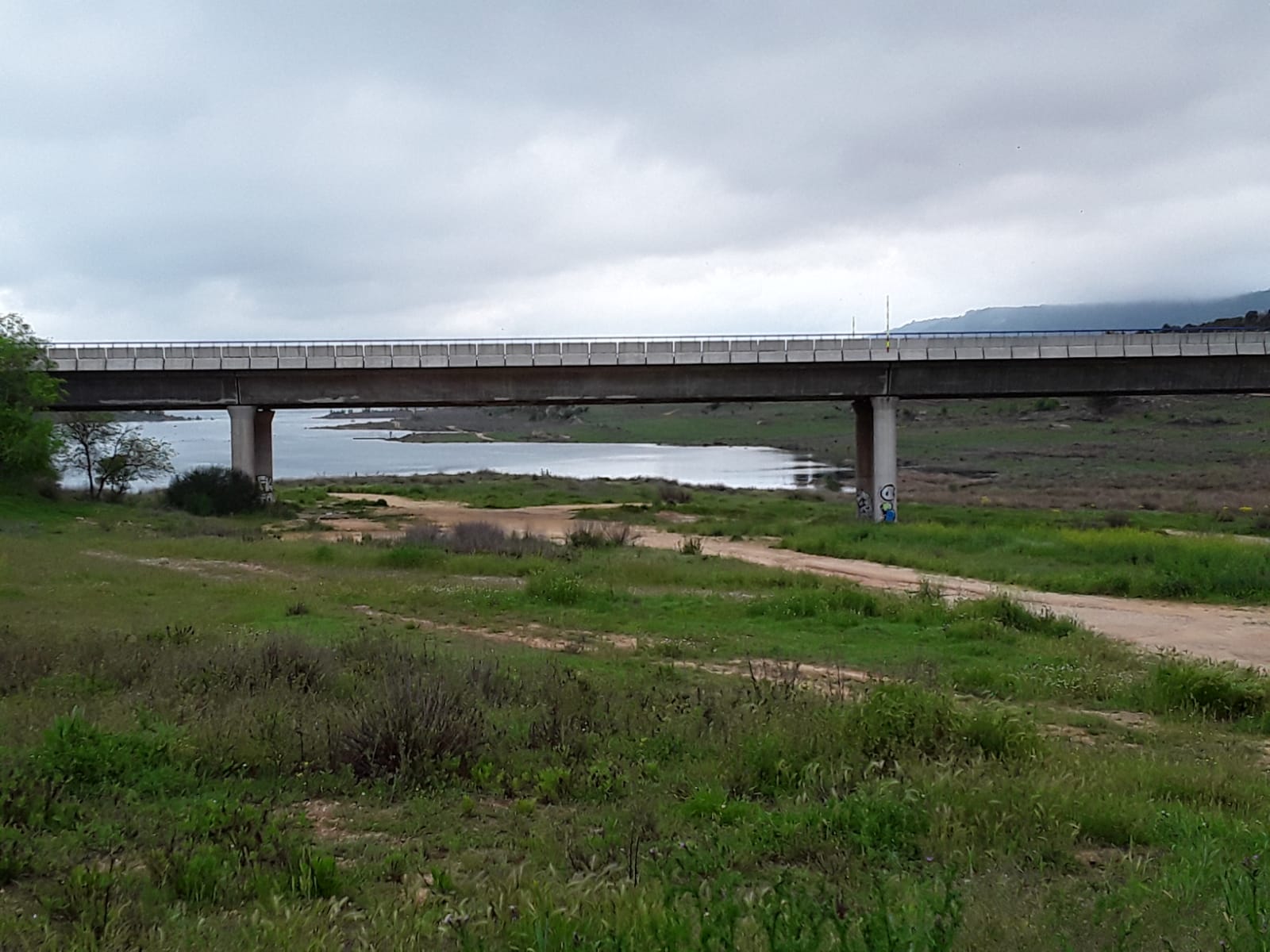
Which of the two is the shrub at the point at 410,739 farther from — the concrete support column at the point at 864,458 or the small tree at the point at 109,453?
the small tree at the point at 109,453

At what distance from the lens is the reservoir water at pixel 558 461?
8281 centimetres

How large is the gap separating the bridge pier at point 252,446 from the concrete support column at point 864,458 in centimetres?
2649

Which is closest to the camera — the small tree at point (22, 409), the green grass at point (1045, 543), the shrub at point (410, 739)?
the shrub at point (410, 739)

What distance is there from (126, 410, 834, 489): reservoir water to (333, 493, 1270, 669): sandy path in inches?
1446

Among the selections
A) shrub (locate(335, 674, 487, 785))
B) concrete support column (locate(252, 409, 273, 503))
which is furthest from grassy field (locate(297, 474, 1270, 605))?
shrub (locate(335, 674, 487, 785))

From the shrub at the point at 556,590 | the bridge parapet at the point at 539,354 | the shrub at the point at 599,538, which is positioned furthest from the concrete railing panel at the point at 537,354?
the shrub at the point at 556,590

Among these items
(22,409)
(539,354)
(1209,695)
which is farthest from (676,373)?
(1209,695)

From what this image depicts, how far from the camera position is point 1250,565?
23.3 meters

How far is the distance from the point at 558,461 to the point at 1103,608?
295 ft

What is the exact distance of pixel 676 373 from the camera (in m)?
46.2

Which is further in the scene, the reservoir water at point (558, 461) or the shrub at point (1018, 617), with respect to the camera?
the reservoir water at point (558, 461)

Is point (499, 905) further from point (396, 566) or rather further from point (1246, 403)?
point (1246, 403)

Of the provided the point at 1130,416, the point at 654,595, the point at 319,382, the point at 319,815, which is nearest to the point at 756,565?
the point at 654,595

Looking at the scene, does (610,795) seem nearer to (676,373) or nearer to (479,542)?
(479,542)
